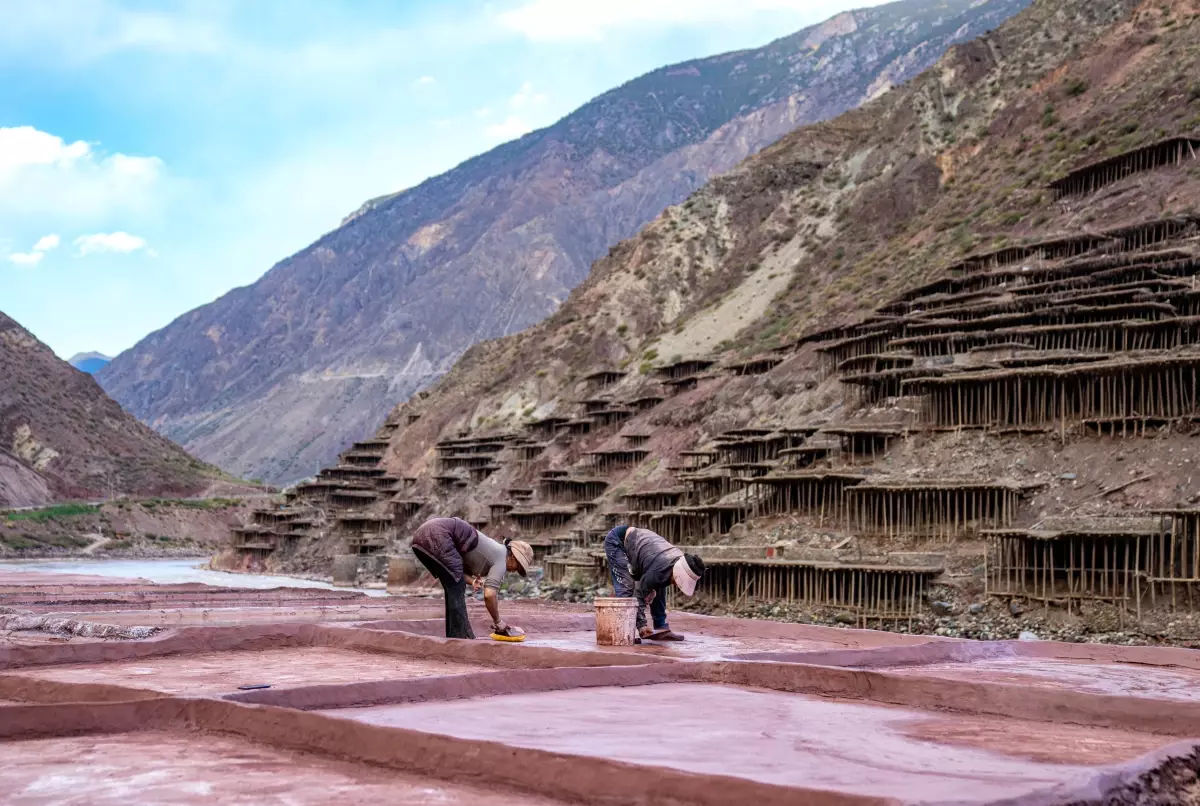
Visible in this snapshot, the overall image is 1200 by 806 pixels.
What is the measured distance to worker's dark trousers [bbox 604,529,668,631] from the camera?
1383cm

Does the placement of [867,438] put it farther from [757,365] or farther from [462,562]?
[462,562]

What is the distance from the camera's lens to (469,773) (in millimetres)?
6004

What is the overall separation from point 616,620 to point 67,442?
3972 inches

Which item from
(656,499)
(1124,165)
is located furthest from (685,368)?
(1124,165)

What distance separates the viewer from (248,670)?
34.6 feet

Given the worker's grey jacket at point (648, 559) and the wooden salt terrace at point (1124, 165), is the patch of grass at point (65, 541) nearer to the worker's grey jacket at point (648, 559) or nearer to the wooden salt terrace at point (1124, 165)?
the wooden salt terrace at point (1124, 165)

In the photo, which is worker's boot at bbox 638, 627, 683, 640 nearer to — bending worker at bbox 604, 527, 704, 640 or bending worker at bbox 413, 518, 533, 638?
bending worker at bbox 604, 527, 704, 640

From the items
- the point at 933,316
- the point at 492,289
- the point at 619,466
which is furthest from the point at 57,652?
the point at 492,289

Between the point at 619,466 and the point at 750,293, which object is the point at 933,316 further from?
the point at 750,293

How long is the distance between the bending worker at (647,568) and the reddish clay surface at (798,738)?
416 cm

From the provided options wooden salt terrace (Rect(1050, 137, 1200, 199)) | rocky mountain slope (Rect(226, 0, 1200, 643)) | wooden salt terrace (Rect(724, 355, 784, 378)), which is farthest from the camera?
wooden salt terrace (Rect(724, 355, 784, 378))

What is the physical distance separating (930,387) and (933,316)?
8526mm

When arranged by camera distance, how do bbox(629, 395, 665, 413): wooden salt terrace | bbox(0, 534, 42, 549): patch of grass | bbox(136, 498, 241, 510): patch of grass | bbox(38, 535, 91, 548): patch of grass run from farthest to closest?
1. bbox(136, 498, 241, 510): patch of grass
2. bbox(38, 535, 91, 548): patch of grass
3. bbox(0, 534, 42, 549): patch of grass
4. bbox(629, 395, 665, 413): wooden salt terrace

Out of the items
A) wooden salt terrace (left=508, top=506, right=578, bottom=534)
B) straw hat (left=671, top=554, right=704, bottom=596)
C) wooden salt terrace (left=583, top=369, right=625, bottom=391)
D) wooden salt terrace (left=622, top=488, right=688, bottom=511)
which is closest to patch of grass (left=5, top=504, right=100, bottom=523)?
wooden salt terrace (left=583, top=369, right=625, bottom=391)
